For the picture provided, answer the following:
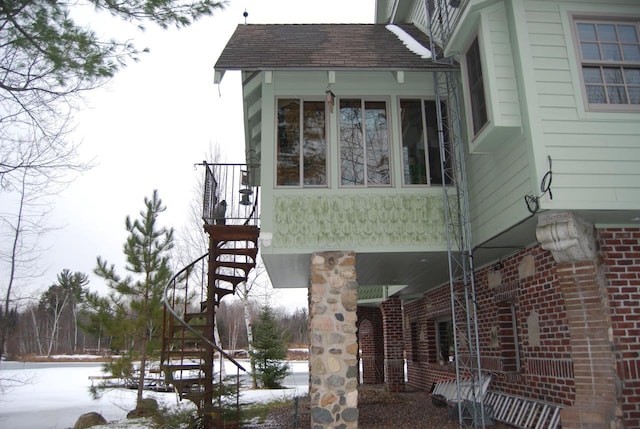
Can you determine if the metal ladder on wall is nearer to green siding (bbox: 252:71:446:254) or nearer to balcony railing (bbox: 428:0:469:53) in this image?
balcony railing (bbox: 428:0:469:53)

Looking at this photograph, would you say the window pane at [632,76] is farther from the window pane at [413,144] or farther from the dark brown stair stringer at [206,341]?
the dark brown stair stringer at [206,341]

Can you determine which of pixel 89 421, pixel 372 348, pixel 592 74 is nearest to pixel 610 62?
pixel 592 74

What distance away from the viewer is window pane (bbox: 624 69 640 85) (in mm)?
5836

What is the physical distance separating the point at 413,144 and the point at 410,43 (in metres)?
1.92

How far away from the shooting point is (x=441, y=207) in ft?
23.6

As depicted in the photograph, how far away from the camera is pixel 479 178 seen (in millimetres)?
7121

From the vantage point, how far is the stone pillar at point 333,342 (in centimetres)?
655

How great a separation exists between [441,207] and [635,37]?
3225 millimetres

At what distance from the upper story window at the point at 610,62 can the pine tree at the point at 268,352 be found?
13.1 m

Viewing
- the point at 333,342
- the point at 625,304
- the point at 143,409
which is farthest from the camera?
the point at 143,409

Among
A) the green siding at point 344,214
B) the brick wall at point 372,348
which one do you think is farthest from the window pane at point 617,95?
the brick wall at point 372,348

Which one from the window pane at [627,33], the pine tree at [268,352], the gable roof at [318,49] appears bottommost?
the pine tree at [268,352]

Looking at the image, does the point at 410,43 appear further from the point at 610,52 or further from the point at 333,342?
the point at 333,342

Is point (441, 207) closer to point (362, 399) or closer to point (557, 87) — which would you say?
point (557, 87)
